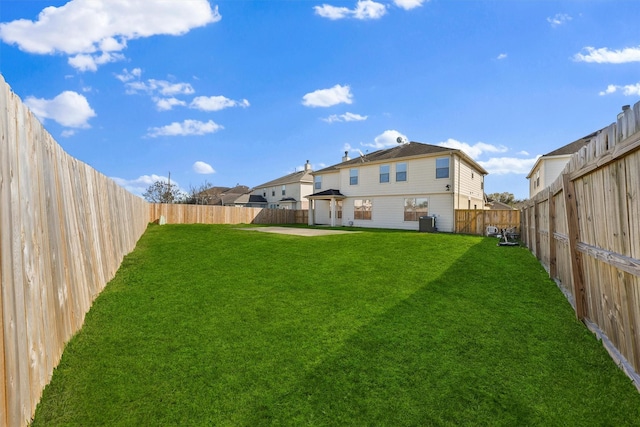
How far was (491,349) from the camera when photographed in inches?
143

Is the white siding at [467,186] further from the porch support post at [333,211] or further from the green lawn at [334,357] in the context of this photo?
the green lawn at [334,357]

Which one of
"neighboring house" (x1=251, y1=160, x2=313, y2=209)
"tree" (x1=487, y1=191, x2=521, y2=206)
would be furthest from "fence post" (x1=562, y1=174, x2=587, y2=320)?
"tree" (x1=487, y1=191, x2=521, y2=206)

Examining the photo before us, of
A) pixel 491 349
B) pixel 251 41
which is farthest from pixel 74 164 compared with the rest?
pixel 251 41

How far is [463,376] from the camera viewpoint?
3113 millimetres

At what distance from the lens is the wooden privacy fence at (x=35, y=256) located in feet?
7.39

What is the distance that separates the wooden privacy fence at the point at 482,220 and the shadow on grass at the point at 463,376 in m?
14.0

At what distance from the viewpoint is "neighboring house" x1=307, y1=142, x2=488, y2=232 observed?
65.2 ft

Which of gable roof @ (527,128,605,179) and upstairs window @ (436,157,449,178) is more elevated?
gable roof @ (527,128,605,179)

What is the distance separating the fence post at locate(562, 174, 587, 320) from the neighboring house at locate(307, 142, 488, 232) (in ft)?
51.1

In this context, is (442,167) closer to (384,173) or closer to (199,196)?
(384,173)

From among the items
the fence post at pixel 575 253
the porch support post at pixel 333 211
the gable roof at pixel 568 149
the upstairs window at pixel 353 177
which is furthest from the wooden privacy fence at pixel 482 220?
the fence post at pixel 575 253

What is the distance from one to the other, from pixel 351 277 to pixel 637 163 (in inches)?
184

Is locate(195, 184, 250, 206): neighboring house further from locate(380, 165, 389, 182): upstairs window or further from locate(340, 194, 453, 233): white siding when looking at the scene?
locate(380, 165, 389, 182): upstairs window

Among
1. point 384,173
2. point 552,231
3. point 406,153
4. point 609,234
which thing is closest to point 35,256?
point 609,234
